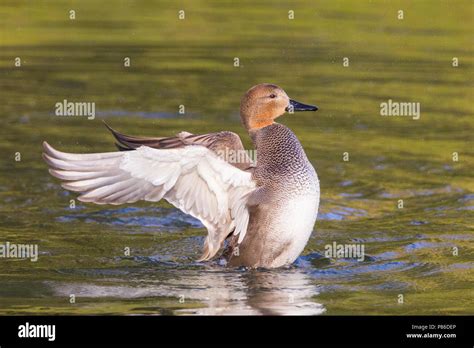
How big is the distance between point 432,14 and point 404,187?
32.9 feet

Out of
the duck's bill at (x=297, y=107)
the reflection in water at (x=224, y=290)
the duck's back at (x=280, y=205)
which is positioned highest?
the duck's bill at (x=297, y=107)

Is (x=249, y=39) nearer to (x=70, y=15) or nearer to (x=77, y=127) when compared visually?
(x=70, y=15)

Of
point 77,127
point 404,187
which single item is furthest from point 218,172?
point 77,127

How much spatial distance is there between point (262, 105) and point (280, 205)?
1.03 m

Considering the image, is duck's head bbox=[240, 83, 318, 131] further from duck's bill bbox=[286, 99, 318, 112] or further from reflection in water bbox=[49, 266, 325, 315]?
reflection in water bbox=[49, 266, 325, 315]

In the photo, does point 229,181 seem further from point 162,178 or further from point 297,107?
point 297,107

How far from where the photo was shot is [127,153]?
351 inches

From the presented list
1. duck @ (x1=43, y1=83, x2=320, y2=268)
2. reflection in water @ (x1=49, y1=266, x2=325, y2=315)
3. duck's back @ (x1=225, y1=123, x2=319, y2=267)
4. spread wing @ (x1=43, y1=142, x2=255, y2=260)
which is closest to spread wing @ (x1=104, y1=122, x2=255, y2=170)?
duck @ (x1=43, y1=83, x2=320, y2=268)

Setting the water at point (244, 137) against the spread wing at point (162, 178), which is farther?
the water at point (244, 137)

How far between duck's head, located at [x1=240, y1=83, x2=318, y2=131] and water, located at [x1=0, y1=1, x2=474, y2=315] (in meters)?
1.35

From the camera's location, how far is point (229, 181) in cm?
926

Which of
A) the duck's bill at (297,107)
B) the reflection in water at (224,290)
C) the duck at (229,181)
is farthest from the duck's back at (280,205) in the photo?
the duck's bill at (297,107)

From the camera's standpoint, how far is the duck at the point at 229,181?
29.3 ft

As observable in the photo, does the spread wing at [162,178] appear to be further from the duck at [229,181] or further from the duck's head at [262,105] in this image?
the duck's head at [262,105]
